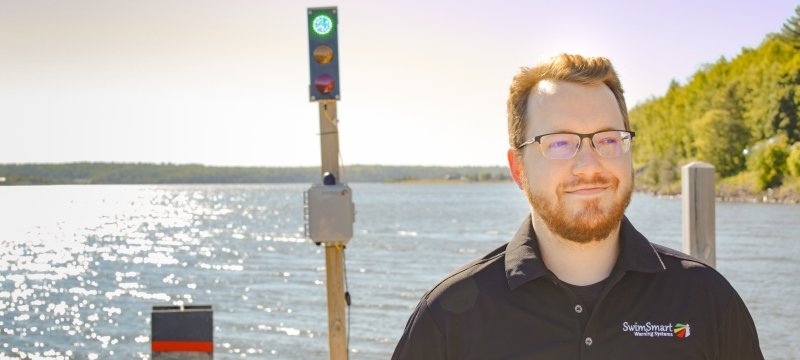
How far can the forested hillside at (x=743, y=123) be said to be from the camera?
9580 cm

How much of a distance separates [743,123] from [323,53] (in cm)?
10672

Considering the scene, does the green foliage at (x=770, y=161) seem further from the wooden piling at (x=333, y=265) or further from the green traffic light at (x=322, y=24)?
the green traffic light at (x=322, y=24)

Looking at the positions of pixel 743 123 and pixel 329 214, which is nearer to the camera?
pixel 329 214

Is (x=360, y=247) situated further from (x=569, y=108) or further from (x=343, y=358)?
(x=569, y=108)

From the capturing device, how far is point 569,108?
248 cm

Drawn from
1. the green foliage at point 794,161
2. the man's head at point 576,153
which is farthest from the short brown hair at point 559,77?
the green foliage at point 794,161

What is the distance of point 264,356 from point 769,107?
297 feet

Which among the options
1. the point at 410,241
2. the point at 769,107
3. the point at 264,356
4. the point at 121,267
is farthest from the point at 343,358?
the point at 769,107

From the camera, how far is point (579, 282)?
248 cm

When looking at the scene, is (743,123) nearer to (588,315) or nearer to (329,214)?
(329,214)

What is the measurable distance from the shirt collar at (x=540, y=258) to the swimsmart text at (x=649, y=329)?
5.4 inches

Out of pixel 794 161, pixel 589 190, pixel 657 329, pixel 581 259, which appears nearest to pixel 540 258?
pixel 581 259

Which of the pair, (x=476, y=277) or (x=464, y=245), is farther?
(x=464, y=245)

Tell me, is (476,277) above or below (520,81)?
below
